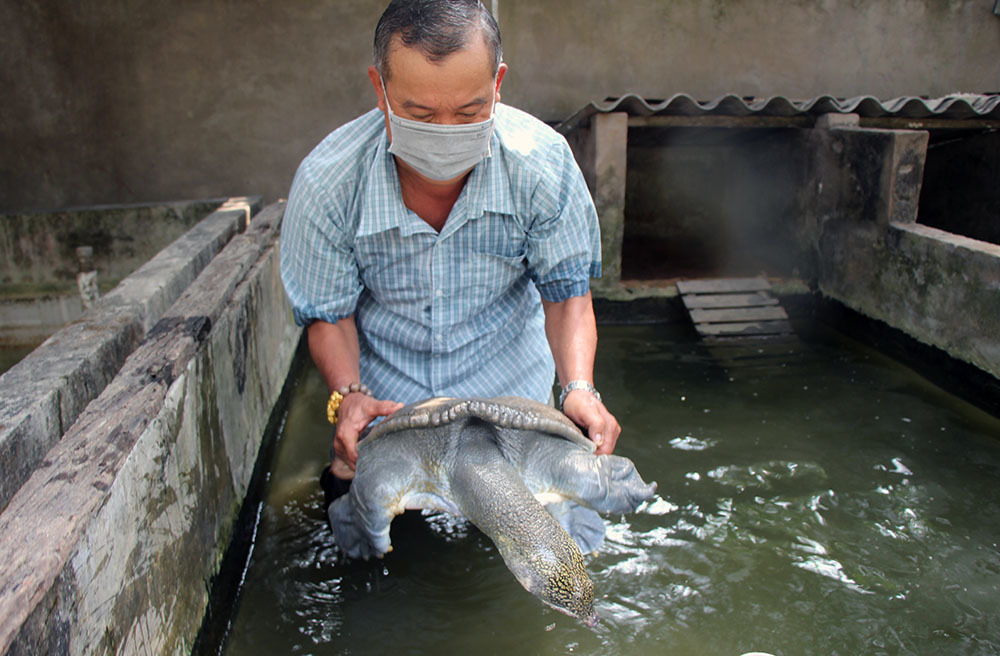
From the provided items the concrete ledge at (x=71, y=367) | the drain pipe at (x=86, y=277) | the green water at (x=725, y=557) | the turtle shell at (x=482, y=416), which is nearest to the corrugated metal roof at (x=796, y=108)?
the green water at (x=725, y=557)

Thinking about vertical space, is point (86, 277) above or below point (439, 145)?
below

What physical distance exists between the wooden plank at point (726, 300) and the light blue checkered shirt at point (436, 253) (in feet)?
9.67

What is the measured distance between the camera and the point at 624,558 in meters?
2.67

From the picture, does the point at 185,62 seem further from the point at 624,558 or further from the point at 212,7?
the point at 624,558

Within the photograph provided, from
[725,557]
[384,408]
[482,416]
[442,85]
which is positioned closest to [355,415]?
[384,408]

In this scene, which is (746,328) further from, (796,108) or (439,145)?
(439,145)

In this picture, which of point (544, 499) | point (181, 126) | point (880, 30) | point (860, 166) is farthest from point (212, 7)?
point (880, 30)

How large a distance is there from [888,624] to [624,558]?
0.87 meters

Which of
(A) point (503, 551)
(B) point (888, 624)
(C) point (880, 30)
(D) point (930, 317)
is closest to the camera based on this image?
(A) point (503, 551)

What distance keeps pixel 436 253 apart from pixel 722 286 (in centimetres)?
369

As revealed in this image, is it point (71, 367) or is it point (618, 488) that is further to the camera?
point (71, 367)

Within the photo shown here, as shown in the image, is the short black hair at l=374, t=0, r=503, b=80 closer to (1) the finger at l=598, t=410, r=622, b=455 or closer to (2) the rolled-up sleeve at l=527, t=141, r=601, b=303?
(2) the rolled-up sleeve at l=527, t=141, r=601, b=303

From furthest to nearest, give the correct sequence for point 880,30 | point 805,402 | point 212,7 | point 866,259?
point 880,30, point 212,7, point 866,259, point 805,402

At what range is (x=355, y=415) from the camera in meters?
2.19
